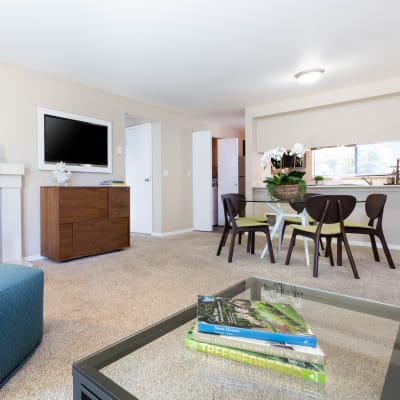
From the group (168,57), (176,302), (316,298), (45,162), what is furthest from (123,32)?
(316,298)

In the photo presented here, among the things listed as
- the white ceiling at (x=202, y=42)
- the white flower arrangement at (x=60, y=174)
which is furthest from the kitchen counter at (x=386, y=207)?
the white flower arrangement at (x=60, y=174)

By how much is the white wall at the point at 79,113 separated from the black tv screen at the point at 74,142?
149 mm

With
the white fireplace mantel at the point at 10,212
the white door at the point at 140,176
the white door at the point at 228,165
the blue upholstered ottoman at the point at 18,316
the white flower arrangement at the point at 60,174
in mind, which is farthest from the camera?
the white door at the point at 228,165

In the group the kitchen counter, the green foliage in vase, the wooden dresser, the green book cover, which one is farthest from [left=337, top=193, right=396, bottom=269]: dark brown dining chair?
the wooden dresser

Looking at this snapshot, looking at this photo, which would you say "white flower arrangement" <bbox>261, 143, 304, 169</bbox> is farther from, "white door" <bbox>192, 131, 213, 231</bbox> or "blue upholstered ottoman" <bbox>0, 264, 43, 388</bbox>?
"blue upholstered ottoman" <bbox>0, 264, 43, 388</bbox>

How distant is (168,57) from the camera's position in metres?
3.01

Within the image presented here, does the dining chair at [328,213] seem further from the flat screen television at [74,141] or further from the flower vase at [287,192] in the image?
the flat screen television at [74,141]

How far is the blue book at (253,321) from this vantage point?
29.8 inches

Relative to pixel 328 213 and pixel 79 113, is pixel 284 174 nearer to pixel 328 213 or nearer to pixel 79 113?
pixel 328 213

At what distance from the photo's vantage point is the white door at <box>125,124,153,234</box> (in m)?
5.06

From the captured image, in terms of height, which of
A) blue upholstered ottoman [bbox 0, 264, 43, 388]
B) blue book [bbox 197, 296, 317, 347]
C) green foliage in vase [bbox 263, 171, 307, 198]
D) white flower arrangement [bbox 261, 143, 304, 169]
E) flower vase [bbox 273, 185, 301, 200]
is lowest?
blue upholstered ottoman [bbox 0, 264, 43, 388]

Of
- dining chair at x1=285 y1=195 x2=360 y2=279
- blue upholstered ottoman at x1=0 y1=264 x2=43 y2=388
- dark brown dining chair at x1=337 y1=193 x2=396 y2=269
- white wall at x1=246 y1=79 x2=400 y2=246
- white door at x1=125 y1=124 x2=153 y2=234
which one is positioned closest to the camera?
blue upholstered ottoman at x1=0 y1=264 x2=43 y2=388

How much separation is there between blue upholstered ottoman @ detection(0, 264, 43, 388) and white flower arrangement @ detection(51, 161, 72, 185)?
2.18 meters

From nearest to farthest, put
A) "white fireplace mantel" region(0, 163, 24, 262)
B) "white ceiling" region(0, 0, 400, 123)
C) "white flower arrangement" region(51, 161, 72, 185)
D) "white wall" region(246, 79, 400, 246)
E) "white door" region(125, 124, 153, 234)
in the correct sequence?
"white ceiling" region(0, 0, 400, 123) → "white fireplace mantel" region(0, 163, 24, 262) → "white flower arrangement" region(51, 161, 72, 185) → "white wall" region(246, 79, 400, 246) → "white door" region(125, 124, 153, 234)
